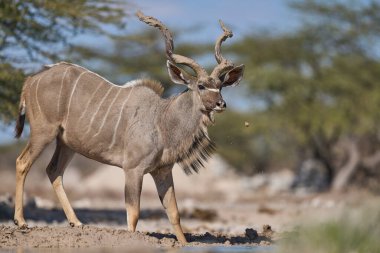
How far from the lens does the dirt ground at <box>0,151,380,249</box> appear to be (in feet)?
29.5

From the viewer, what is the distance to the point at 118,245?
895 centimetres

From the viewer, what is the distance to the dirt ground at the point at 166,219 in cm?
900

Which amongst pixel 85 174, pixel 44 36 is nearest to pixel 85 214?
pixel 44 36

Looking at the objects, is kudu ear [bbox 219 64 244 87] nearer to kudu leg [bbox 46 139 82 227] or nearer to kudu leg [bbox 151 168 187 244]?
kudu leg [bbox 151 168 187 244]

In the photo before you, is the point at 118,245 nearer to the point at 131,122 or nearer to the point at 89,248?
the point at 89,248

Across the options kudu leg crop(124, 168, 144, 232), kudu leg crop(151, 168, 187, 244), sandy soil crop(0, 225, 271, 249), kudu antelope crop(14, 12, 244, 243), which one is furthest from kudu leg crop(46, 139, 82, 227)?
kudu leg crop(151, 168, 187, 244)

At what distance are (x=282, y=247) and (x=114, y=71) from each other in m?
30.5

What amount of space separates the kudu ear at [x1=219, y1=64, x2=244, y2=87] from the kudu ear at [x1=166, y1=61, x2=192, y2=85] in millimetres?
357

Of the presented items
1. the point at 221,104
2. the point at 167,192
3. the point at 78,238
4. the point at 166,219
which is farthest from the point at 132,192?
the point at 166,219

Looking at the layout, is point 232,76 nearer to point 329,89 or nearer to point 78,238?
point 78,238

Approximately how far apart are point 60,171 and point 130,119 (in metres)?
1.05

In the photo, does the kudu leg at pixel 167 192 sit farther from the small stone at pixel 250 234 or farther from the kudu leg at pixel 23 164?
the kudu leg at pixel 23 164

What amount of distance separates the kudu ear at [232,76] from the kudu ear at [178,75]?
357 millimetres

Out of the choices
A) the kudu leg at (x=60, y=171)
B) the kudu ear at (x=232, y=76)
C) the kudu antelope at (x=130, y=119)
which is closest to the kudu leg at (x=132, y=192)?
the kudu antelope at (x=130, y=119)
